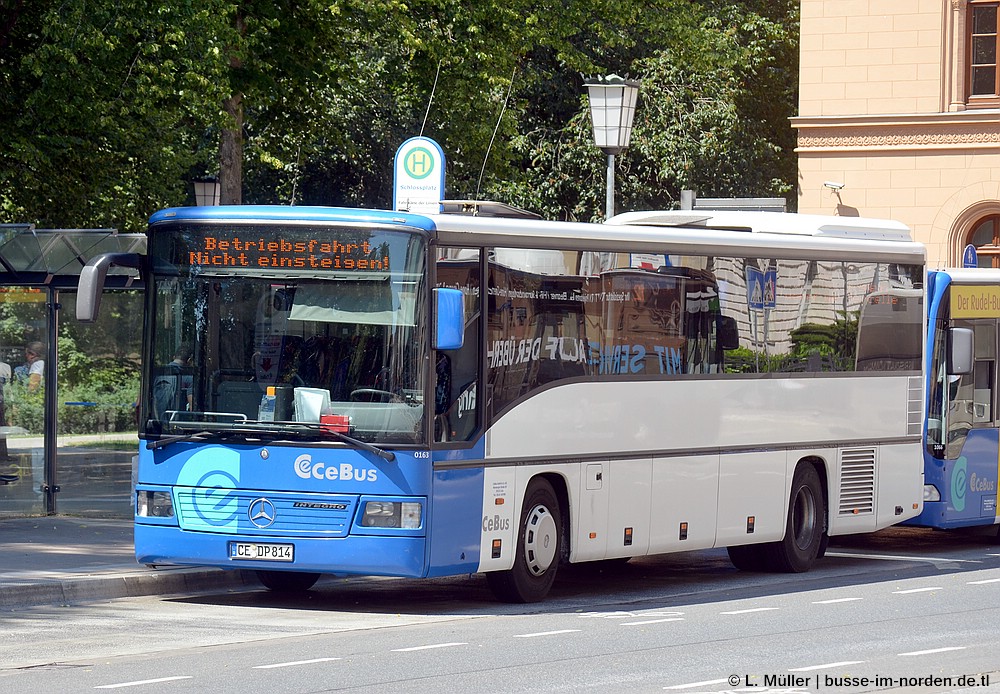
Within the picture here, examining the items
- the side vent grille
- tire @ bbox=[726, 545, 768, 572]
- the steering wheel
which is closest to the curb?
the steering wheel

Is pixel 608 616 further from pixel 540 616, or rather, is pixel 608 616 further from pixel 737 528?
pixel 737 528

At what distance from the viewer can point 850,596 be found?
1461 centimetres

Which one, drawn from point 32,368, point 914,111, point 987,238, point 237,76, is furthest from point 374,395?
point 987,238

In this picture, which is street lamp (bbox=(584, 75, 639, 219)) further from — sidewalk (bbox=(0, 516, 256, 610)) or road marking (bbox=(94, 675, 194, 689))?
road marking (bbox=(94, 675, 194, 689))

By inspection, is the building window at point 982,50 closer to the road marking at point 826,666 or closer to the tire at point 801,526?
the tire at point 801,526

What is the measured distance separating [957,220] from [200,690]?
96.6 ft

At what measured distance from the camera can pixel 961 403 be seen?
18828mm

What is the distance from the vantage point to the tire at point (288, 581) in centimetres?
1426

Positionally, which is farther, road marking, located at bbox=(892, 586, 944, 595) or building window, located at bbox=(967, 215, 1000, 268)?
building window, located at bbox=(967, 215, 1000, 268)

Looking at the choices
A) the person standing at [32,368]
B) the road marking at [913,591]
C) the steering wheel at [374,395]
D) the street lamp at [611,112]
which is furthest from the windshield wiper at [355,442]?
the street lamp at [611,112]

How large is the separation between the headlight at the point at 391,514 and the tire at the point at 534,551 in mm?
1130

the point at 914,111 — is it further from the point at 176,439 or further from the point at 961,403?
the point at 176,439

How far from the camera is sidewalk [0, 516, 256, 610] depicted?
1317 cm

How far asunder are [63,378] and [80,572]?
4990mm
